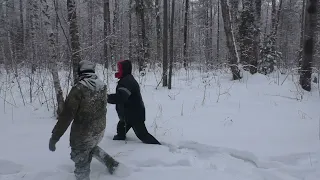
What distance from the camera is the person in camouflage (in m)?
3.25

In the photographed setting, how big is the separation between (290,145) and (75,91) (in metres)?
3.64

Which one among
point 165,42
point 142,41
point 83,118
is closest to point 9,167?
point 83,118

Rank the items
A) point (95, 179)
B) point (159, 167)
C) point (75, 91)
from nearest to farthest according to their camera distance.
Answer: point (75, 91), point (95, 179), point (159, 167)

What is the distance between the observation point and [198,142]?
4.82m

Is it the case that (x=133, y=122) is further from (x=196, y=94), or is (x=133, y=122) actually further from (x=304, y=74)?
(x=304, y=74)

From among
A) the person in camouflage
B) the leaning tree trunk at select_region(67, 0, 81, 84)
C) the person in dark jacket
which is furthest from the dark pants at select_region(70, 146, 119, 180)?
the leaning tree trunk at select_region(67, 0, 81, 84)

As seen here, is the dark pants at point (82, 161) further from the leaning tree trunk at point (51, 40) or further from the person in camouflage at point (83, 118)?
the leaning tree trunk at point (51, 40)

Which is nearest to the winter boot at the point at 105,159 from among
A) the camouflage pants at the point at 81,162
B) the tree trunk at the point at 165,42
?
the camouflage pants at the point at 81,162

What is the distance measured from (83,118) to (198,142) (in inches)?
89.8

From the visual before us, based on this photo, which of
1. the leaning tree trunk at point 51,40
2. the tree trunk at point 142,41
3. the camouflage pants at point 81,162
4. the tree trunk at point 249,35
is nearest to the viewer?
the camouflage pants at point 81,162

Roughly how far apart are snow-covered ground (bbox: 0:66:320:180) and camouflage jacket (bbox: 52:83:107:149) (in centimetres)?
68

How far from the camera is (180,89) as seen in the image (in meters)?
9.65

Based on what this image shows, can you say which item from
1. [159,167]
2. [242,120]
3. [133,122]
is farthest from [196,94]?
[159,167]

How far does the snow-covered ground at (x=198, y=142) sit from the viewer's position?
12.6 ft
